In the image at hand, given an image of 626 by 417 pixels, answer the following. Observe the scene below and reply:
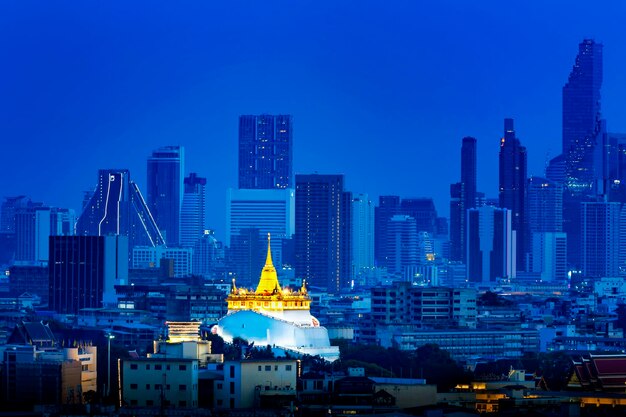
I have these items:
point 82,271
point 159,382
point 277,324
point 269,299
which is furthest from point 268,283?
point 82,271

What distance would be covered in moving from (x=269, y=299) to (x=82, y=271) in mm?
56356

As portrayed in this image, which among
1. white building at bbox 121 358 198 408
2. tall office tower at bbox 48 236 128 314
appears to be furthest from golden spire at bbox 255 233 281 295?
tall office tower at bbox 48 236 128 314

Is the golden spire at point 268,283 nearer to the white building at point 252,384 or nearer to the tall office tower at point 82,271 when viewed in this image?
the white building at point 252,384

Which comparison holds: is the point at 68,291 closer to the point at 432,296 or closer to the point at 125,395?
the point at 432,296

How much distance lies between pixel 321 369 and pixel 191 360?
11.8 metres

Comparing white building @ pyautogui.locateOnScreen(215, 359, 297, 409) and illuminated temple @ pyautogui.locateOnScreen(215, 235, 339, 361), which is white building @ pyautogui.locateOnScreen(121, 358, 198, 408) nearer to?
white building @ pyautogui.locateOnScreen(215, 359, 297, 409)

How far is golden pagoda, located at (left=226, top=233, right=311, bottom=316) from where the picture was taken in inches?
4087

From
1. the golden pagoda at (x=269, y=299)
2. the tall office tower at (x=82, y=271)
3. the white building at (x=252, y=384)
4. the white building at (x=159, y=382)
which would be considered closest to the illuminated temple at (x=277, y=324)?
the golden pagoda at (x=269, y=299)

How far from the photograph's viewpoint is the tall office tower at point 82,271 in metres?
156

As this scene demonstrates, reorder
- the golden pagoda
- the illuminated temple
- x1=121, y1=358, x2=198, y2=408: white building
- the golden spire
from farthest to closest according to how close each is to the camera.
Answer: the golden spire < the golden pagoda < the illuminated temple < x1=121, y1=358, x2=198, y2=408: white building

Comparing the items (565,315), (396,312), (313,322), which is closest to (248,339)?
(313,322)

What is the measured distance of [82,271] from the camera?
160 meters

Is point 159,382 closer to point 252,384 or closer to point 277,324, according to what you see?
point 252,384

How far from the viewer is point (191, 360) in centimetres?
7525
